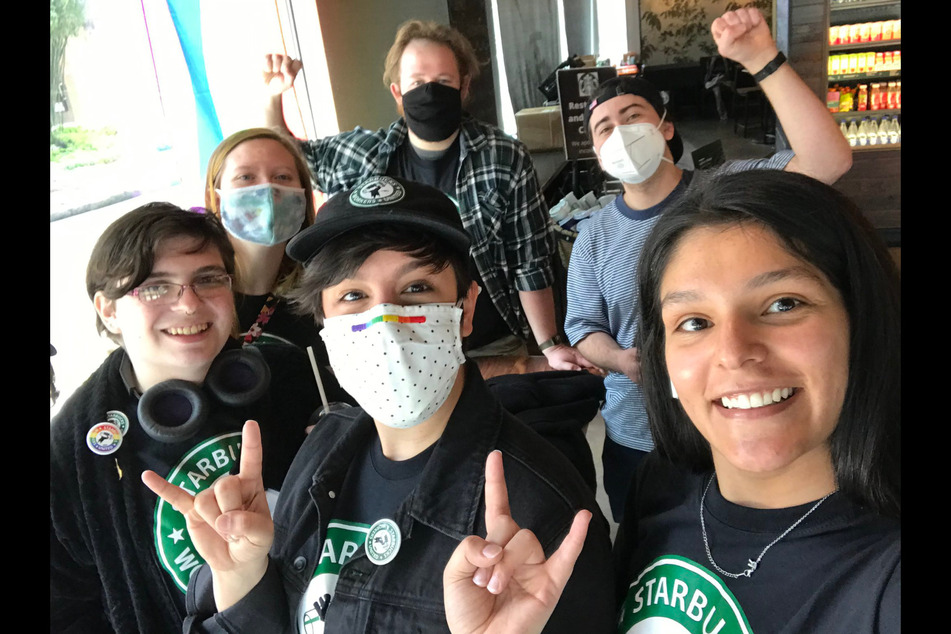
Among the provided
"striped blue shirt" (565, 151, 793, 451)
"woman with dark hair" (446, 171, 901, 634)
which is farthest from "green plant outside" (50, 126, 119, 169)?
"woman with dark hair" (446, 171, 901, 634)

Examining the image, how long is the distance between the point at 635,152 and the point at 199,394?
1.26 m

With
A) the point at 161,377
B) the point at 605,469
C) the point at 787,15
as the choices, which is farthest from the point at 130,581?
the point at 787,15

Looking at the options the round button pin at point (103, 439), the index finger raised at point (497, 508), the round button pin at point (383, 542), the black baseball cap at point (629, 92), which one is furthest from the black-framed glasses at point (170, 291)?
the black baseball cap at point (629, 92)

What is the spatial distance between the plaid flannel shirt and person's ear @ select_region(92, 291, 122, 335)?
0.94 metres

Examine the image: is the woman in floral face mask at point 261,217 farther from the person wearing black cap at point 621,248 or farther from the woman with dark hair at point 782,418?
the woman with dark hair at point 782,418

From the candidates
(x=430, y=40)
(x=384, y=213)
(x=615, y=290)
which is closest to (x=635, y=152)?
(x=615, y=290)

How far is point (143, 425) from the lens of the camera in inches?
52.7

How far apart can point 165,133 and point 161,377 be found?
129 cm

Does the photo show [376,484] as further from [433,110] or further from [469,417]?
[433,110]

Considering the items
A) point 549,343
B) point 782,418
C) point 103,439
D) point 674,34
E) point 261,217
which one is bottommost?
point 549,343

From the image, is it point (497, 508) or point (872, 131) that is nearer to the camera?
point (497, 508)

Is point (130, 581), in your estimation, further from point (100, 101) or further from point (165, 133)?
point (165, 133)
